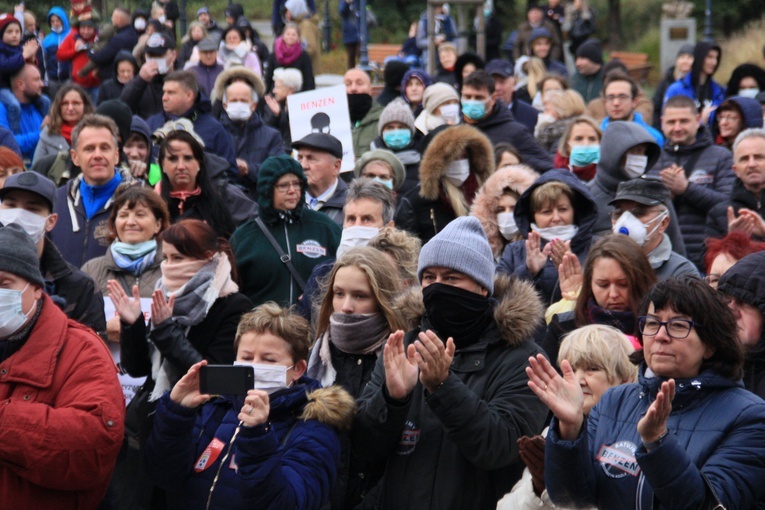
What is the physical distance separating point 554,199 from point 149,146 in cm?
393

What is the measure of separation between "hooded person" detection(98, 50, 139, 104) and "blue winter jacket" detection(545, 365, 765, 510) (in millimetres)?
11289

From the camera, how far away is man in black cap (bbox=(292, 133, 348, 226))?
9.02 m

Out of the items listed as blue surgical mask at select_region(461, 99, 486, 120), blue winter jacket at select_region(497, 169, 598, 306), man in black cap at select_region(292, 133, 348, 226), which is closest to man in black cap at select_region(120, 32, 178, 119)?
blue surgical mask at select_region(461, 99, 486, 120)

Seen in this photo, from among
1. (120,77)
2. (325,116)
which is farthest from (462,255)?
(120,77)

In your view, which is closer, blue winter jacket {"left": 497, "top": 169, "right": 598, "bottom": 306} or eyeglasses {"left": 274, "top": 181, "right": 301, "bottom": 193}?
blue winter jacket {"left": 497, "top": 169, "right": 598, "bottom": 306}

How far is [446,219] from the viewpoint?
898 cm

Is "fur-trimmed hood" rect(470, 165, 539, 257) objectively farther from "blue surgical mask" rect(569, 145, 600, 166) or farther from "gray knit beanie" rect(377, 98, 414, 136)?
"gray knit beanie" rect(377, 98, 414, 136)

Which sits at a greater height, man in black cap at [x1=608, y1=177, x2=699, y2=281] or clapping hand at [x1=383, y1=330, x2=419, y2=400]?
clapping hand at [x1=383, y1=330, x2=419, y2=400]

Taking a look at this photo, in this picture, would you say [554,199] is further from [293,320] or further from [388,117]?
[388,117]

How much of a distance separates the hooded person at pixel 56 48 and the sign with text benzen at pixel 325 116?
8.99 meters

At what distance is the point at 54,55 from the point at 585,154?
40.7 ft

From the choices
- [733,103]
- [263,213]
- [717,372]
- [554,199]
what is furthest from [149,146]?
[717,372]

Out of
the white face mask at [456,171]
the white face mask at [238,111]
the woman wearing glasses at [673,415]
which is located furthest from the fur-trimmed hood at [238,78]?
the woman wearing glasses at [673,415]

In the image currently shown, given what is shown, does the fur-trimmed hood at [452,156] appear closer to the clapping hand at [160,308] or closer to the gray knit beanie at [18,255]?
the clapping hand at [160,308]
